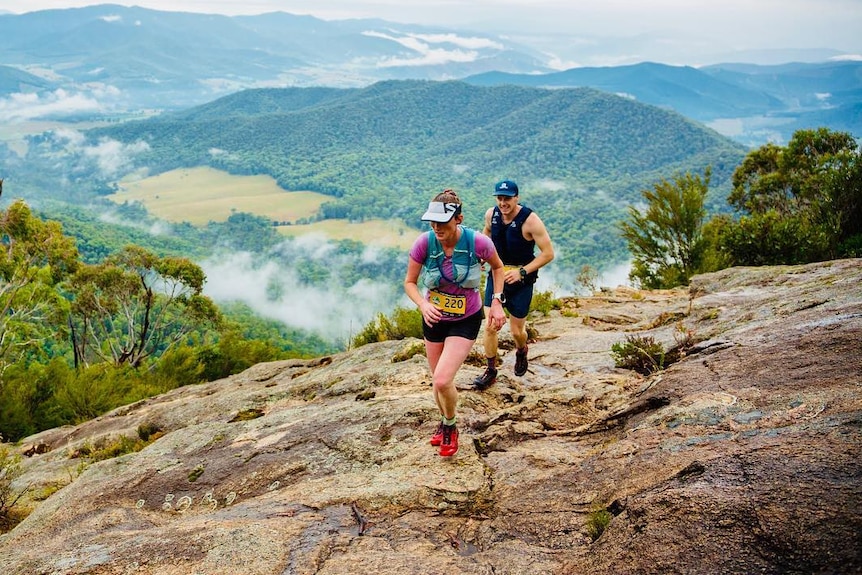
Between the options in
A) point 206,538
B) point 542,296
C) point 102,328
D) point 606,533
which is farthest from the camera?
point 102,328

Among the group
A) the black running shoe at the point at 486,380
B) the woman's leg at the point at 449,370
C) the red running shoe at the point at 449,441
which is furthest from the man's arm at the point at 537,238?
the red running shoe at the point at 449,441

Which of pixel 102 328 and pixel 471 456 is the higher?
pixel 471 456

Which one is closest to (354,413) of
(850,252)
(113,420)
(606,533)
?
(606,533)

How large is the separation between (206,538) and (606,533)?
3.01m

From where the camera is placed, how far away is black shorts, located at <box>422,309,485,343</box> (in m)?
5.47

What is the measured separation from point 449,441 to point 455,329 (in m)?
1.09

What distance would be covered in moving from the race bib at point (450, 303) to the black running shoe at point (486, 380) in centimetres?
213

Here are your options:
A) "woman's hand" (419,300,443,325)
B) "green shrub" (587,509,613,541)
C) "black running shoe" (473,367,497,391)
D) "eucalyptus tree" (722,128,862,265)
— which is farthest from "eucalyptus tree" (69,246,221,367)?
"green shrub" (587,509,613,541)

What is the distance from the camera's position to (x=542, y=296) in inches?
565

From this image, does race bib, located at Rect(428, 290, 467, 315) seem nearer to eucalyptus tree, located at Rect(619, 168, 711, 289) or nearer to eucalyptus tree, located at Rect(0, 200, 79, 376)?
eucalyptus tree, located at Rect(619, 168, 711, 289)

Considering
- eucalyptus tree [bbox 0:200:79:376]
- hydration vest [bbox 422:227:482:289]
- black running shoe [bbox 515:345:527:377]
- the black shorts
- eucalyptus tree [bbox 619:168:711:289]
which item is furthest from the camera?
eucalyptus tree [bbox 0:200:79:376]

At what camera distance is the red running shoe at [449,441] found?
5555 millimetres

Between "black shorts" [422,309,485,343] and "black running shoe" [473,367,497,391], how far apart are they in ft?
6.09

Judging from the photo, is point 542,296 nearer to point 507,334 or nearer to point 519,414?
point 507,334
